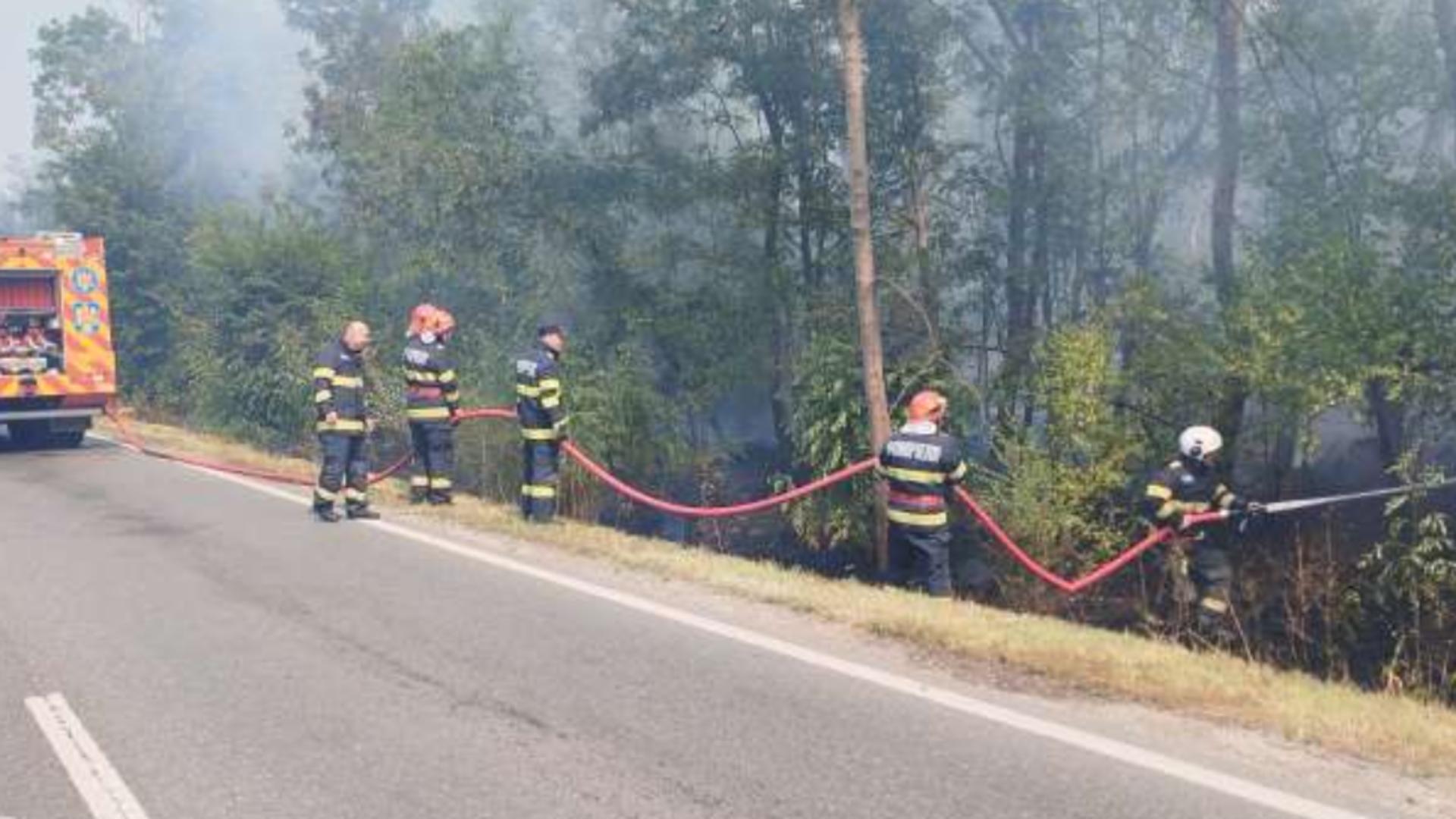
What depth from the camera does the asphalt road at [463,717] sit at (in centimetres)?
428

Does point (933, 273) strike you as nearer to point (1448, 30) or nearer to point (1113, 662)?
point (1448, 30)

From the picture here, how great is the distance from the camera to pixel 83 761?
15.4 ft

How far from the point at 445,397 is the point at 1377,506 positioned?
12.1 meters

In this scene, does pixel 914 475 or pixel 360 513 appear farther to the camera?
pixel 360 513

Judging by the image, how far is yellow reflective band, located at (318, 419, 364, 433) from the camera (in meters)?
10.3

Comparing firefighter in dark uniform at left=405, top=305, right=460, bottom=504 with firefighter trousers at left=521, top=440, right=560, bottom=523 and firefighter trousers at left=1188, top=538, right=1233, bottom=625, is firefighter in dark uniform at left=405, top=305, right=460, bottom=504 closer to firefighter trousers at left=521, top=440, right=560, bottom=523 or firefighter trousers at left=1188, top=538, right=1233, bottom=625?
firefighter trousers at left=521, top=440, right=560, bottom=523

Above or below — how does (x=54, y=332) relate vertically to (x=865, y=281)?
Answer: below

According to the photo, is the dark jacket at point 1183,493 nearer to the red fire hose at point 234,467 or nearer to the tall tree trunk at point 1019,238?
the red fire hose at point 234,467

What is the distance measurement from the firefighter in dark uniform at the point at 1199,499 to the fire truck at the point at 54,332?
1339 centimetres

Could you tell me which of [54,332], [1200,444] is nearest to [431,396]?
[1200,444]

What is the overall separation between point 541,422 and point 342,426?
1.66m

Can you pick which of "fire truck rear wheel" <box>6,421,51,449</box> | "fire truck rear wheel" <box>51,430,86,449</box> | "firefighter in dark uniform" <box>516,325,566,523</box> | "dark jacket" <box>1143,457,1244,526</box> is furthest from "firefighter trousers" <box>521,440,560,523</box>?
"fire truck rear wheel" <box>6,421,51,449</box>

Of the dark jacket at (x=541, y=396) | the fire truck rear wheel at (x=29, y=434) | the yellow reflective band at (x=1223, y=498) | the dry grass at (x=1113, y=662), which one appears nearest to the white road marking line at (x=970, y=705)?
the dry grass at (x=1113, y=662)

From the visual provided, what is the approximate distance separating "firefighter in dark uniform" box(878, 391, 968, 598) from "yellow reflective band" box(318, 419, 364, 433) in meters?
4.55
